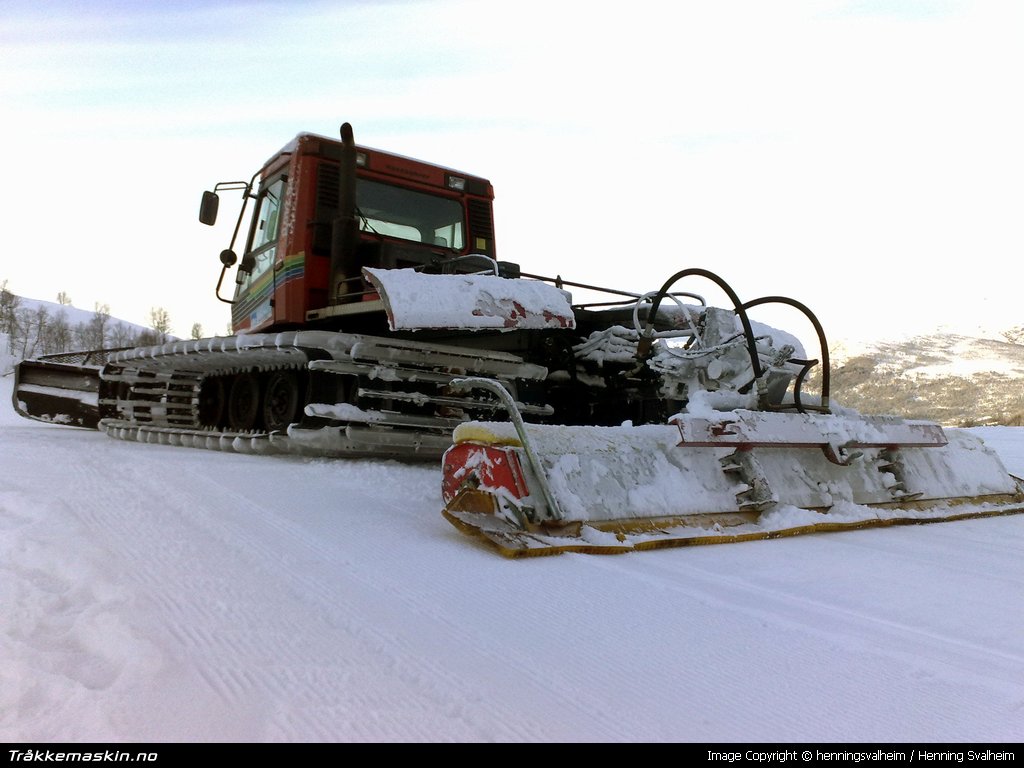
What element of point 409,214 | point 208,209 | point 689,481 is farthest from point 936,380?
point 689,481

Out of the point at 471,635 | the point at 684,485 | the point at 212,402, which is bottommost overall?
the point at 471,635

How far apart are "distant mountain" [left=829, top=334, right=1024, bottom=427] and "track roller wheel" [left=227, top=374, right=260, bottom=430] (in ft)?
30.5

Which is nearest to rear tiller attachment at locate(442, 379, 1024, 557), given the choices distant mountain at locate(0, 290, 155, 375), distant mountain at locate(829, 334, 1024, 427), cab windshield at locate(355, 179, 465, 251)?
cab windshield at locate(355, 179, 465, 251)

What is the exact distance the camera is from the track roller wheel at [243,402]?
20.0ft

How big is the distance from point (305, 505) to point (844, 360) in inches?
942

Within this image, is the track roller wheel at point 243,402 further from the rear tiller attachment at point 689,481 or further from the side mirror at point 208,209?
the rear tiller attachment at point 689,481

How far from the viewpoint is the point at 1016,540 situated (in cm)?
308

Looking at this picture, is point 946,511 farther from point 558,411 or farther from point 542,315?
point 558,411

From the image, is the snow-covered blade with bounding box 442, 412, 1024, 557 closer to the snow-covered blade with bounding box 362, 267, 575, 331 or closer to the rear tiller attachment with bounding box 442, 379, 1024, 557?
the rear tiller attachment with bounding box 442, 379, 1024, 557

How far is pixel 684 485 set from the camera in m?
2.98

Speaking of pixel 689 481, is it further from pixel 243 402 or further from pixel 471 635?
pixel 243 402

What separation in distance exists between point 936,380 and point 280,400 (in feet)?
64.6

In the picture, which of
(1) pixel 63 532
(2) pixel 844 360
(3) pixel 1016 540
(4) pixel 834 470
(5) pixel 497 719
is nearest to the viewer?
(5) pixel 497 719
